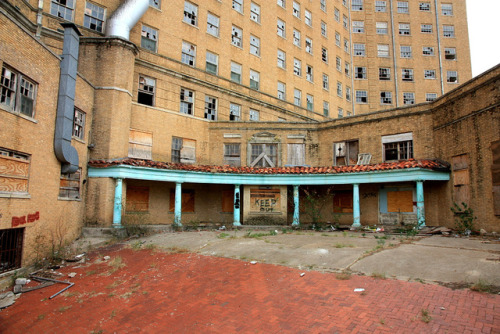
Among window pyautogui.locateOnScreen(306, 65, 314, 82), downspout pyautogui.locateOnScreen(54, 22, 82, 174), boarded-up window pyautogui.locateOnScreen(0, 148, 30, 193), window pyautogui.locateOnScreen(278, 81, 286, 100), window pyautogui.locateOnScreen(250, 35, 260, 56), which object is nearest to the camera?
boarded-up window pyautogui.locateOnScreen(0, 148, 30, 193)

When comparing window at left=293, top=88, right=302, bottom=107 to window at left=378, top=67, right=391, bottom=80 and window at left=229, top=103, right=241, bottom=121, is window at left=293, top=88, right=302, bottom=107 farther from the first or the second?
window at left=378, top=67, right=391, bottom=80

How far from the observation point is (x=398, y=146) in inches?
715

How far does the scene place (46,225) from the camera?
36.8 ft

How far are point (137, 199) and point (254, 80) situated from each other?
14226 mm

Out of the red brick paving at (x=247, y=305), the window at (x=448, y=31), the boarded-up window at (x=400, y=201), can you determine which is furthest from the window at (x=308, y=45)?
the red brick paving at (x=247, y=305)

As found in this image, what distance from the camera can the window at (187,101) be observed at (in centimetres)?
2117

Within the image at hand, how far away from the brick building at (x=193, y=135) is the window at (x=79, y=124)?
0.28ft

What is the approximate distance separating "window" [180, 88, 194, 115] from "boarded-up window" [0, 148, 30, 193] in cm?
1194

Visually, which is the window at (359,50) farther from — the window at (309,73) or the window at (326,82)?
the window at (309,73)

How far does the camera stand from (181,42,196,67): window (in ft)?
71.9

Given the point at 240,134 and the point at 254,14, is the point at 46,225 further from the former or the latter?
the point at 254,14

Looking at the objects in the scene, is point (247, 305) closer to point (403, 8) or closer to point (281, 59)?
point (281, 59)

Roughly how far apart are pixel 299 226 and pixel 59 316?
1351 cm

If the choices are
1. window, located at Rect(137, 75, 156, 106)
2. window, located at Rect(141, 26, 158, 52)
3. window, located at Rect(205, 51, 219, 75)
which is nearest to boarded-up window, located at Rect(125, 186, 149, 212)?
window, located at Rect(137, 75, 156, 106)
